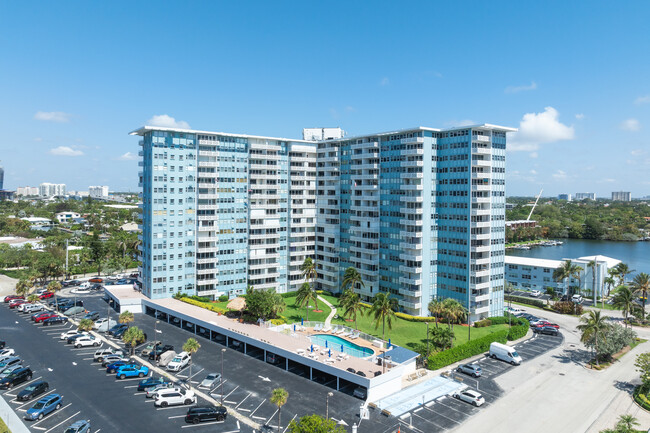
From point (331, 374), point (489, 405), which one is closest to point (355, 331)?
point (331, 374)

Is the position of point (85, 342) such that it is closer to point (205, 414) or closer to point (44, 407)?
point (44, 407)

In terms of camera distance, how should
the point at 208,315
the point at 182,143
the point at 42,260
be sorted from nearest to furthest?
the point at 208,315 < the point at 182,143 < the point at 42,260

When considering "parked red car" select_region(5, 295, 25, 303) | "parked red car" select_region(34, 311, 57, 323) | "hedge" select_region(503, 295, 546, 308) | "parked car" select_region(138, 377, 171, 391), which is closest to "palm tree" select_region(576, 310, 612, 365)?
"hedge" select_region(503, 295, 546, 308)

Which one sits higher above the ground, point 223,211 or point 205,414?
point 223,211

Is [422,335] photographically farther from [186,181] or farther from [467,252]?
[186,181]

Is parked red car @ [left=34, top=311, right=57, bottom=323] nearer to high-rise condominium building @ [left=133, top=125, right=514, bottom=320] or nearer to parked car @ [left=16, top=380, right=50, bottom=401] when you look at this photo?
high-rise condominium building @ [left=133, top=125, right=514, bottom=320]

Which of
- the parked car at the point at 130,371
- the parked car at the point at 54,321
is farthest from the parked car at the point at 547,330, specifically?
the parked car at the point at 54,321

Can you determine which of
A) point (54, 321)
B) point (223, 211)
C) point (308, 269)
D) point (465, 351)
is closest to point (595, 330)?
point (465, 351)
